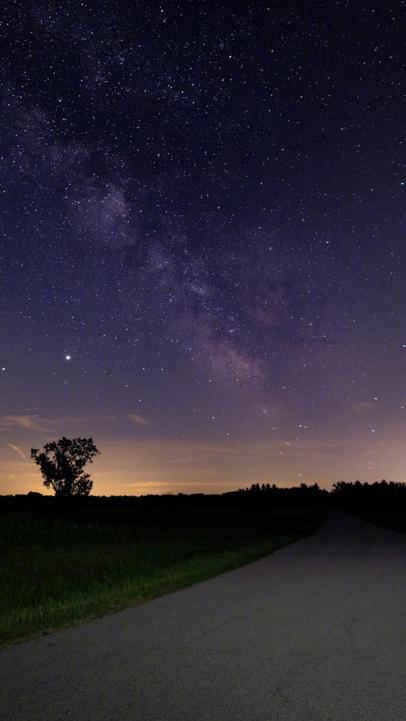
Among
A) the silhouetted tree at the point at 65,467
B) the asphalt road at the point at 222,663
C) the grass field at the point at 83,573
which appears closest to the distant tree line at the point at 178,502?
the silhouetted tree at the point at 65,467

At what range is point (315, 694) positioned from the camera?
4980mm

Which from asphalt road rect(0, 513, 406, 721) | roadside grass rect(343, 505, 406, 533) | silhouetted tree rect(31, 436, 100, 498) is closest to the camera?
asphalt road rect(0, 513, 406, 721)

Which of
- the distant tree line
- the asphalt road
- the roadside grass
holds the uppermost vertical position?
the distant tree line

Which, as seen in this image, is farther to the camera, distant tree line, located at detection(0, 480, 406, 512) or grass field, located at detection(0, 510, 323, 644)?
distant tree line, located at detection(0, 480, 406, 512)

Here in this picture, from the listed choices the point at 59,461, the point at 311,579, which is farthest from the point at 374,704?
the point at 59,461

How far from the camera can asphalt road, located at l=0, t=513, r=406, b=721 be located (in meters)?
4.60

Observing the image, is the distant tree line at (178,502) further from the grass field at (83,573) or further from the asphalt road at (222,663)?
the asphalt road at (222,663)

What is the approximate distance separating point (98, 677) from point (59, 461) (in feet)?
323

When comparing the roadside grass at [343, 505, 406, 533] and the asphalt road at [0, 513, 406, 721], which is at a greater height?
the roadside grass at [343, 505, 406, 533]

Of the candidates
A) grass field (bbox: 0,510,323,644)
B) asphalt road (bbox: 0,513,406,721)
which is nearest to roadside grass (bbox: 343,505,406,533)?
grass field (bbox: 0,510,323,644)

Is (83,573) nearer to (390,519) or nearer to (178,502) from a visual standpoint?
(390,519)

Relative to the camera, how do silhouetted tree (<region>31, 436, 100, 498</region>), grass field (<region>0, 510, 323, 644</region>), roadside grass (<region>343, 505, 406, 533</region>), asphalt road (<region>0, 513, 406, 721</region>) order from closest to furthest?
asphalt road (<region>0, 513, 406, 721</region>) → grass field (<region>0, 510, 323, 644</region>) → roadside grass (<region>343, 505, 406, 533</region>) → silhouetted tree (<region>31, 436, 100, 498</region>)

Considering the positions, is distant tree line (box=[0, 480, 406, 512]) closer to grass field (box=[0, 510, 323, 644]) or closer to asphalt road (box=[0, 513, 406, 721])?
grass field (box=[0, 510, 323, 644])

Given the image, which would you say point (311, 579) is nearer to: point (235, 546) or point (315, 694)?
point (315, 694)
